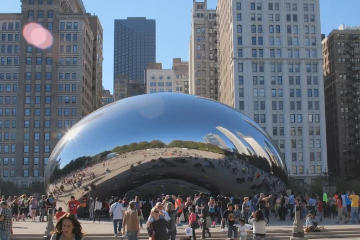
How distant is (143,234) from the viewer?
53.5 feet

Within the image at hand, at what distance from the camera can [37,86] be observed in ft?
281

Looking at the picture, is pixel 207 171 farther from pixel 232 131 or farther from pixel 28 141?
pixel 28 141

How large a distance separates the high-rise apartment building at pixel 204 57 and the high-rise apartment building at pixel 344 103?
27999 millimetres

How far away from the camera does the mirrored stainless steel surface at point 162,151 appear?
20.7 meters

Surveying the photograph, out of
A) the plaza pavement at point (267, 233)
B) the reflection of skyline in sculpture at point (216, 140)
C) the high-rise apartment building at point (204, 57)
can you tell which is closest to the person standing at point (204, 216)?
the plaza pavement at point (267, 233)

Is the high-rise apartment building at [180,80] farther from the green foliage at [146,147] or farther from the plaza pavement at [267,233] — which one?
the plaza pavement at [267,233]

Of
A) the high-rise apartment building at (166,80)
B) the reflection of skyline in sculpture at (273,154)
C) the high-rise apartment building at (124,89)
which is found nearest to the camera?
the reflection of skyline in sculpture at (273,154)

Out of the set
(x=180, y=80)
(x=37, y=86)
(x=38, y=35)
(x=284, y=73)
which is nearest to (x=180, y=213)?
(x=284, y=73)

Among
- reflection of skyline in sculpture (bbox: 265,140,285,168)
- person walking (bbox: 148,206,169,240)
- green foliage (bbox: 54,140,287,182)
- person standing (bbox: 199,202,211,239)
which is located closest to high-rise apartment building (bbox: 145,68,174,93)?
reflection of skyline in sculpture (bbox: 265,140,285,168)

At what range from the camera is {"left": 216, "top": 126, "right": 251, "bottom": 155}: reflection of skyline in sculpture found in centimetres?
2120

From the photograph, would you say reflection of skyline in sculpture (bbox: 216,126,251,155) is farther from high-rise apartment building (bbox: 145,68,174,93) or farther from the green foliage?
high-rise apartment building (bbox: 145,68,174,93)

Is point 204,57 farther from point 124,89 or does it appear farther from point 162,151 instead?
point 162,151

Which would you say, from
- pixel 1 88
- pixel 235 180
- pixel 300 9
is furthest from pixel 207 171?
Result: pixel 1 88

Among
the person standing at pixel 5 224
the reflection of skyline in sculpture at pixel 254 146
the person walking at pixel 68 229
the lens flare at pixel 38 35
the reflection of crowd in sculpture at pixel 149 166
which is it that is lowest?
the person standing at pixel 5 224
